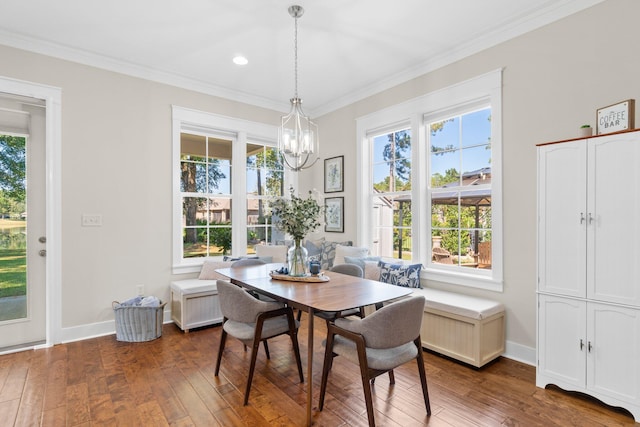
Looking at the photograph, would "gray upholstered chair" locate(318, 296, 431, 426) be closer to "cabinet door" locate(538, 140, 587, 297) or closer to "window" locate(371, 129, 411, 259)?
"cabinet door" locate(538, 140, 587, 297)

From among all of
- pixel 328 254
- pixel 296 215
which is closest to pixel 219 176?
pixel 328 254

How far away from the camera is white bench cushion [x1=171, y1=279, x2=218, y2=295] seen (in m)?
3.60

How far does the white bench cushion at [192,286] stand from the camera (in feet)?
11.8

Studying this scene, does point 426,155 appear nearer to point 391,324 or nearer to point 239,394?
point 391,324

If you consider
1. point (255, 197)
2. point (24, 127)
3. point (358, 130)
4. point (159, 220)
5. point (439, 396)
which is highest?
point (358, 130)

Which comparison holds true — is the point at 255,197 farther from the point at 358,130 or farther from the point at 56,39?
the point at 56,39

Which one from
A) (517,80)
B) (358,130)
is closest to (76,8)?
(358,130)

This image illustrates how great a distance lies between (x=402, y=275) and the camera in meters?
3.52

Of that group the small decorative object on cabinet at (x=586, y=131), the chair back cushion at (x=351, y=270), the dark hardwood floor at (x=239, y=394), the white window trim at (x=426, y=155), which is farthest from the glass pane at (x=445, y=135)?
the dark hardwood floor at (x=239, y=394)

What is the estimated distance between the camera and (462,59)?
10.8 ft

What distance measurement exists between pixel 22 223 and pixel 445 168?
4.33 m

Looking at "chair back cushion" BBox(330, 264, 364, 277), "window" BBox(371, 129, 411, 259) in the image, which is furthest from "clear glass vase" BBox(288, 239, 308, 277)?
"window" BBox(371, 129, 411, 259)

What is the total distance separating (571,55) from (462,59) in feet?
3.08

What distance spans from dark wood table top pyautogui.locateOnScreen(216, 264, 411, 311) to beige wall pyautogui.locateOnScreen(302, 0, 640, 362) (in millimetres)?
1209
